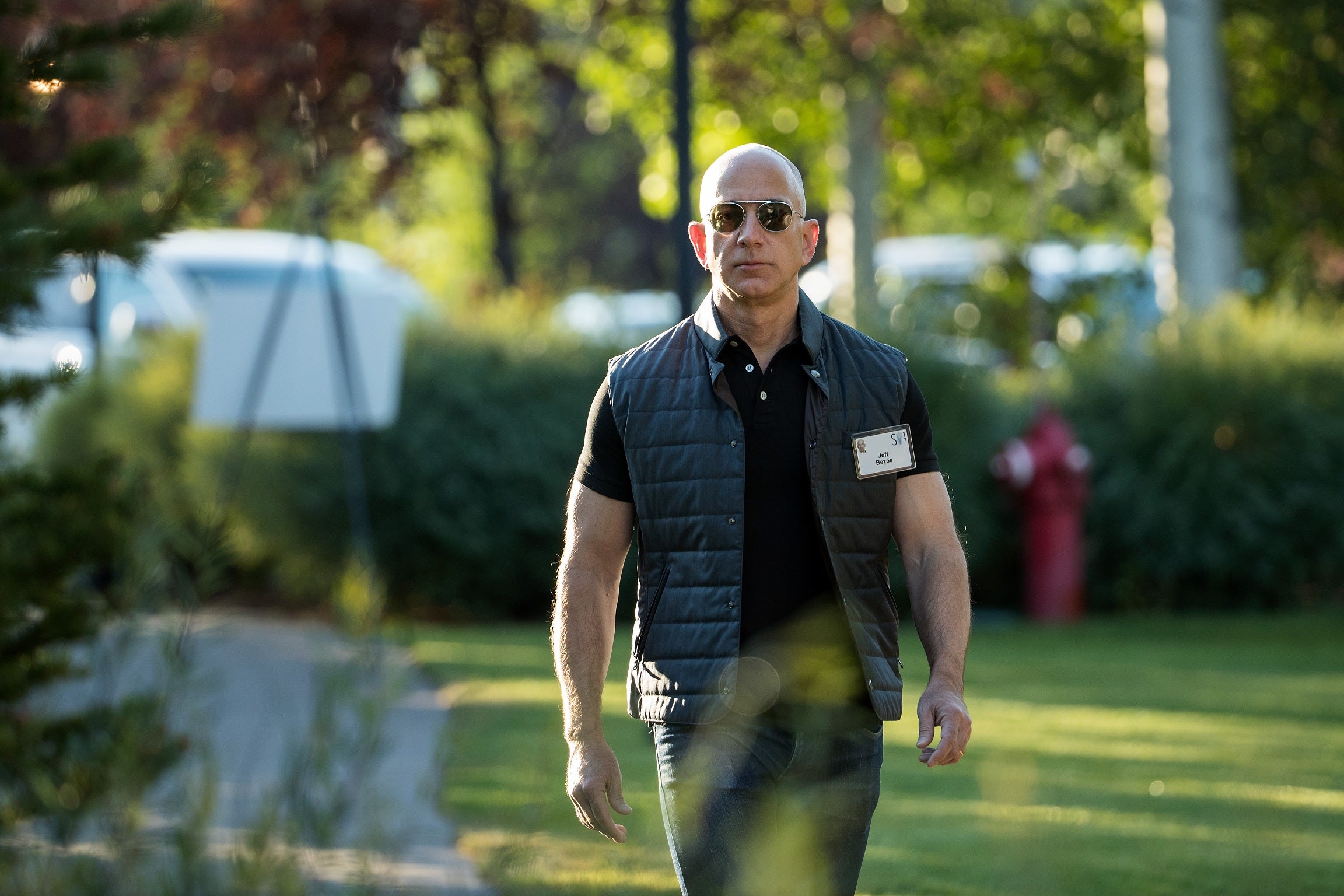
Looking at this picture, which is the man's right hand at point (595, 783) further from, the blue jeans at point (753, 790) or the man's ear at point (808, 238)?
the man's ear at point (808, 238)

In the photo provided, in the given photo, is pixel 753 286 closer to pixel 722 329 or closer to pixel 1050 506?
pixel 722 329

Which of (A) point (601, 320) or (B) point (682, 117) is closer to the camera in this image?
(B) point (682, 117)

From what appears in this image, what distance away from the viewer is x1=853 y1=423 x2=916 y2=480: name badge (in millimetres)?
3379

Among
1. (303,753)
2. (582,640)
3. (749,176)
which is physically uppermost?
(749,176)

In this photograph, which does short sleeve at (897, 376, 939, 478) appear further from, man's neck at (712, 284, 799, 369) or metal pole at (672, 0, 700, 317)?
metal pole at (672, 0, 700, 317)

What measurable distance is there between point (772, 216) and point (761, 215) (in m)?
0.02

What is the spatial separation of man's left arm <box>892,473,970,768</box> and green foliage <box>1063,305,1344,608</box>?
10.2 meters

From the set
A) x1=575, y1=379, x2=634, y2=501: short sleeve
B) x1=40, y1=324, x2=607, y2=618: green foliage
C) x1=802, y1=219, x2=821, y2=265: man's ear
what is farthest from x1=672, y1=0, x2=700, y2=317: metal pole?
x1=575, y1=379, x2=634, y2=501: short sleeve

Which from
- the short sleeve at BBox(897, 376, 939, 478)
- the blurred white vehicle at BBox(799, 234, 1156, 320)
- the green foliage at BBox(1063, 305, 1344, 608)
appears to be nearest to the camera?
the short sleeve at BBox(897, 376, 939, 478)

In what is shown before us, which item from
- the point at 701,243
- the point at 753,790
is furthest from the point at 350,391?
the point at 753,790

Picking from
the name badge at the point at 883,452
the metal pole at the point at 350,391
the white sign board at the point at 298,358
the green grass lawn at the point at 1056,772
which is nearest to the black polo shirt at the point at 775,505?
the name badge at the point at 883,452

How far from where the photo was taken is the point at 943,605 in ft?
11.1

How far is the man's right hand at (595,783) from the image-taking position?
10.6 feet

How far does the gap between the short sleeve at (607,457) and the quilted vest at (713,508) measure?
0.10ft
